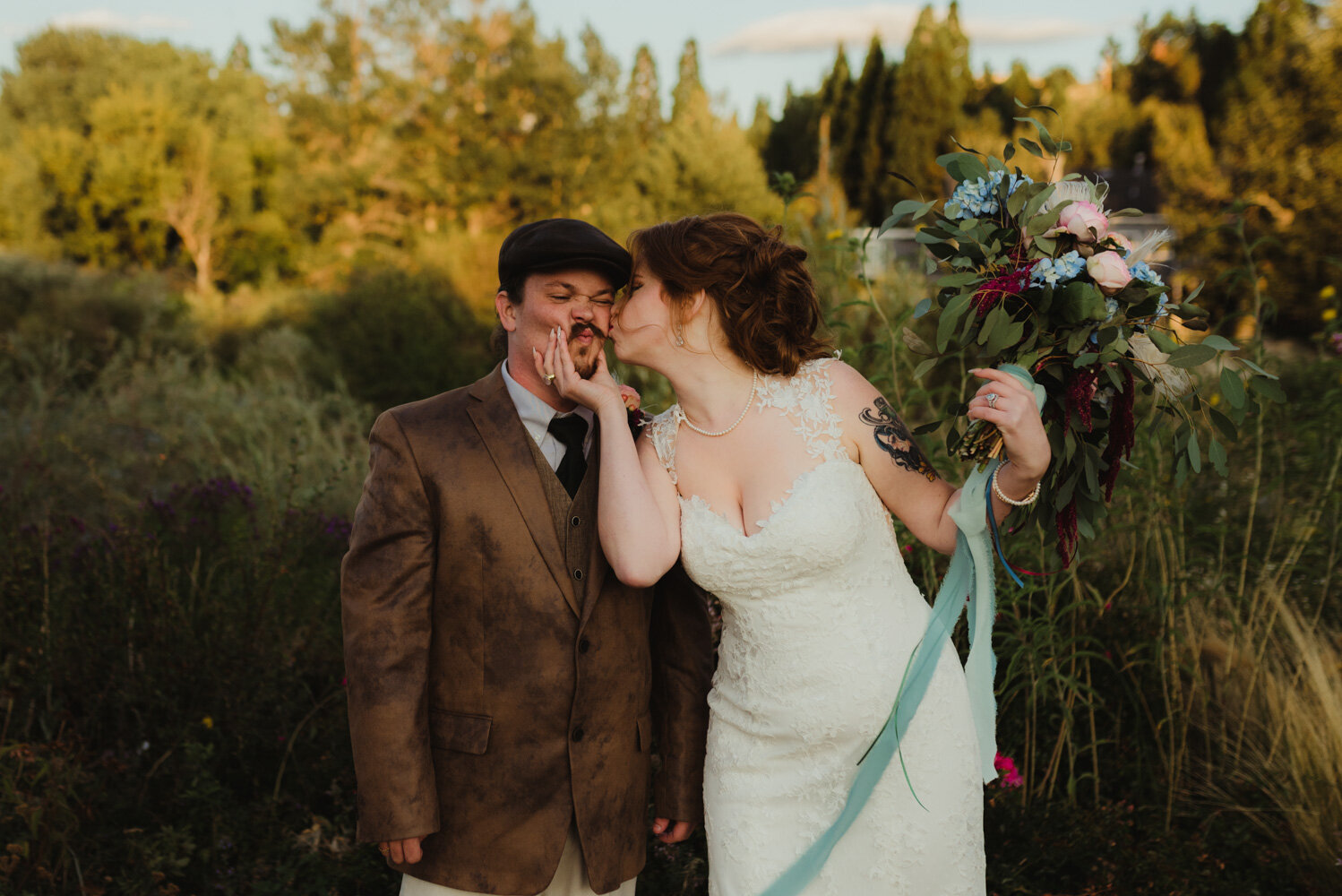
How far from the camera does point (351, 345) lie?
1230 cm

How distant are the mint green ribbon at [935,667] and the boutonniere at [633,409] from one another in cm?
85

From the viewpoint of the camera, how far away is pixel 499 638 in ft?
7.13

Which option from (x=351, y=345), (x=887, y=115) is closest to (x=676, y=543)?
(x=351, y=345)

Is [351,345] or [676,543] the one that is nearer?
[676,543]

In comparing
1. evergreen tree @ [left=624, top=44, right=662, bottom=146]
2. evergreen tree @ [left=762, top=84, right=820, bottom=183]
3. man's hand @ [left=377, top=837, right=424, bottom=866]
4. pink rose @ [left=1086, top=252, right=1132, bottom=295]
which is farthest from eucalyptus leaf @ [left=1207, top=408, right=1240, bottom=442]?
evergreen tree @ [left=624, top=44, right=662, bottom=146]

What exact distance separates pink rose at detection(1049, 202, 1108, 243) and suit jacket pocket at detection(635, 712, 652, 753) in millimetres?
1508

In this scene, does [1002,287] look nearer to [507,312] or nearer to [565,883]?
[507,312]

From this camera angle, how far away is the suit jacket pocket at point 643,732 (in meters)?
2.35

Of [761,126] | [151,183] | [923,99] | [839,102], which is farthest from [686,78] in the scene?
[151,183]

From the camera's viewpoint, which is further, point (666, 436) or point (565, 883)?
point (666, 436)

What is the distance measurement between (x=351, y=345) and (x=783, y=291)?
10929 millimetres

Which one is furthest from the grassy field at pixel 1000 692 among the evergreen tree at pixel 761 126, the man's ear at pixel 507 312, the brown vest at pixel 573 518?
the evergreen tree at pixel 761 126

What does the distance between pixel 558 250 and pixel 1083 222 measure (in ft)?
3.83

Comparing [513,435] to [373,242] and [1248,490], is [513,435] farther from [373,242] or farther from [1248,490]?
[373,242]
